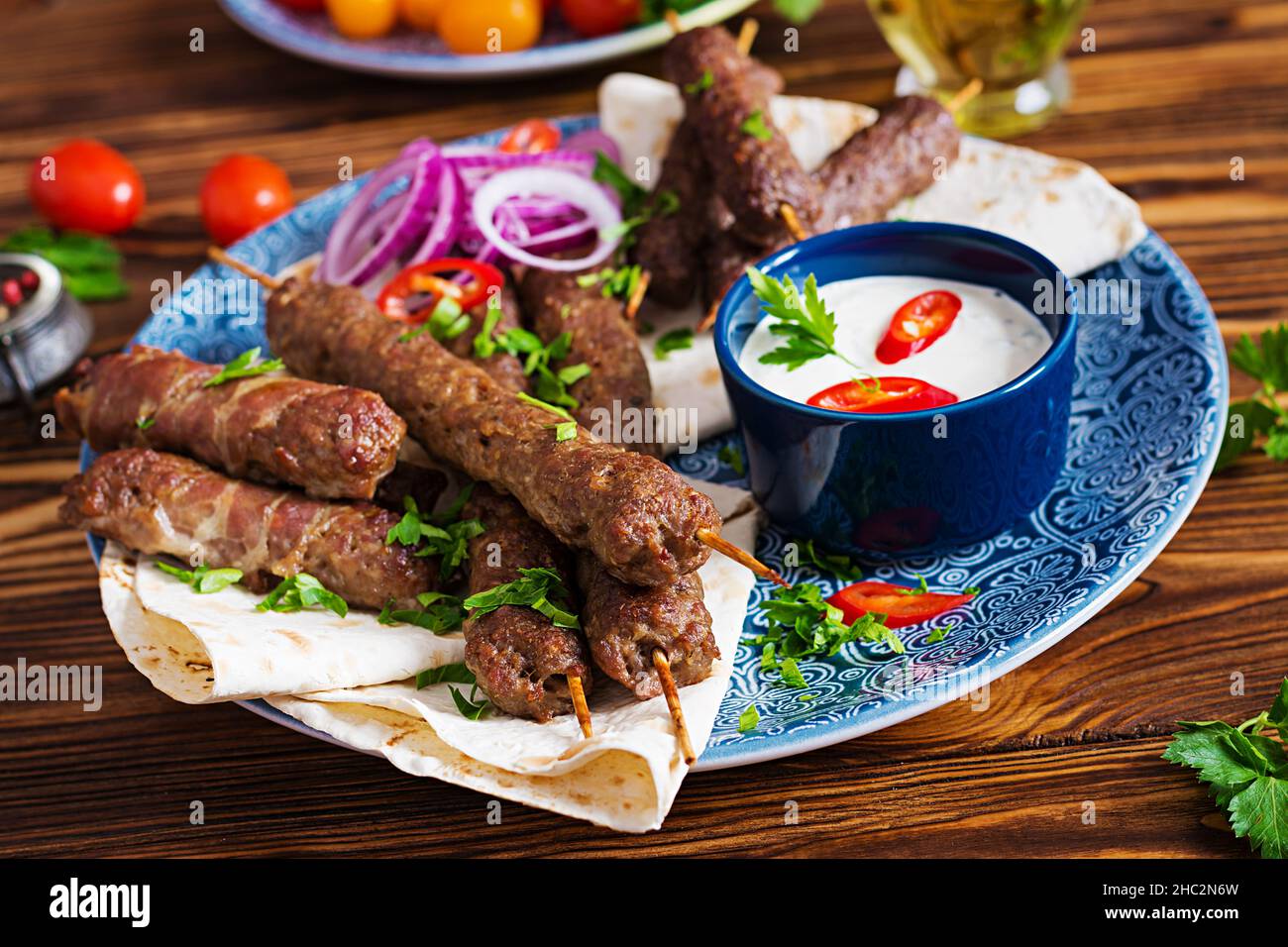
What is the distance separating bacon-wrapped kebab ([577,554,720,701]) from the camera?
293cm

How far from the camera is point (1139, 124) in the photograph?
5.43 metres

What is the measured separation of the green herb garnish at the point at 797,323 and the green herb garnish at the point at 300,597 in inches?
50.0

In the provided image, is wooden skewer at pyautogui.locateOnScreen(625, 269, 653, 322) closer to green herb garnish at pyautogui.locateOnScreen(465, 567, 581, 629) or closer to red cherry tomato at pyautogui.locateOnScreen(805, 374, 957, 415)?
red cherry tomato at pyautogui.locateOnScreen(805, 374, 957, 415)

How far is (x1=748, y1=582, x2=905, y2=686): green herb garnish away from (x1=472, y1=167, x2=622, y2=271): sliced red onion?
1.60 meters

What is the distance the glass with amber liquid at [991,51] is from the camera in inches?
201

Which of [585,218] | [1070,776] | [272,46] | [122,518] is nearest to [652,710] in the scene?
[1070,776]

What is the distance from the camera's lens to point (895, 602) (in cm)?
335

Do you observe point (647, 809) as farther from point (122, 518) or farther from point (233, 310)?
point (233, 310)

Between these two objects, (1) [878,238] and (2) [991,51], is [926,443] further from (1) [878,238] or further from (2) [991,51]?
(2) [991,51]

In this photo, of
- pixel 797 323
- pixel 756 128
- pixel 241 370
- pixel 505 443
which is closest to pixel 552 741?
pixel 505 443

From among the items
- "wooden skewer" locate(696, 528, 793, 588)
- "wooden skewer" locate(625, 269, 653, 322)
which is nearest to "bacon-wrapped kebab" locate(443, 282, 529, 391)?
"wooden skewer" locate(625, 269, 653, 322)

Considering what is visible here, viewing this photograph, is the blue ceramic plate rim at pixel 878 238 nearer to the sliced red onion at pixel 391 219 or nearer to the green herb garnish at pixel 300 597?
the green herb garnish at pixel 300 597

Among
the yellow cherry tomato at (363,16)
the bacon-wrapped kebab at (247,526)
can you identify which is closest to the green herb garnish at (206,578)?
the bacon-wrapped kebab at (247,526)

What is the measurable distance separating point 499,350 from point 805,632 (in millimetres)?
1387
